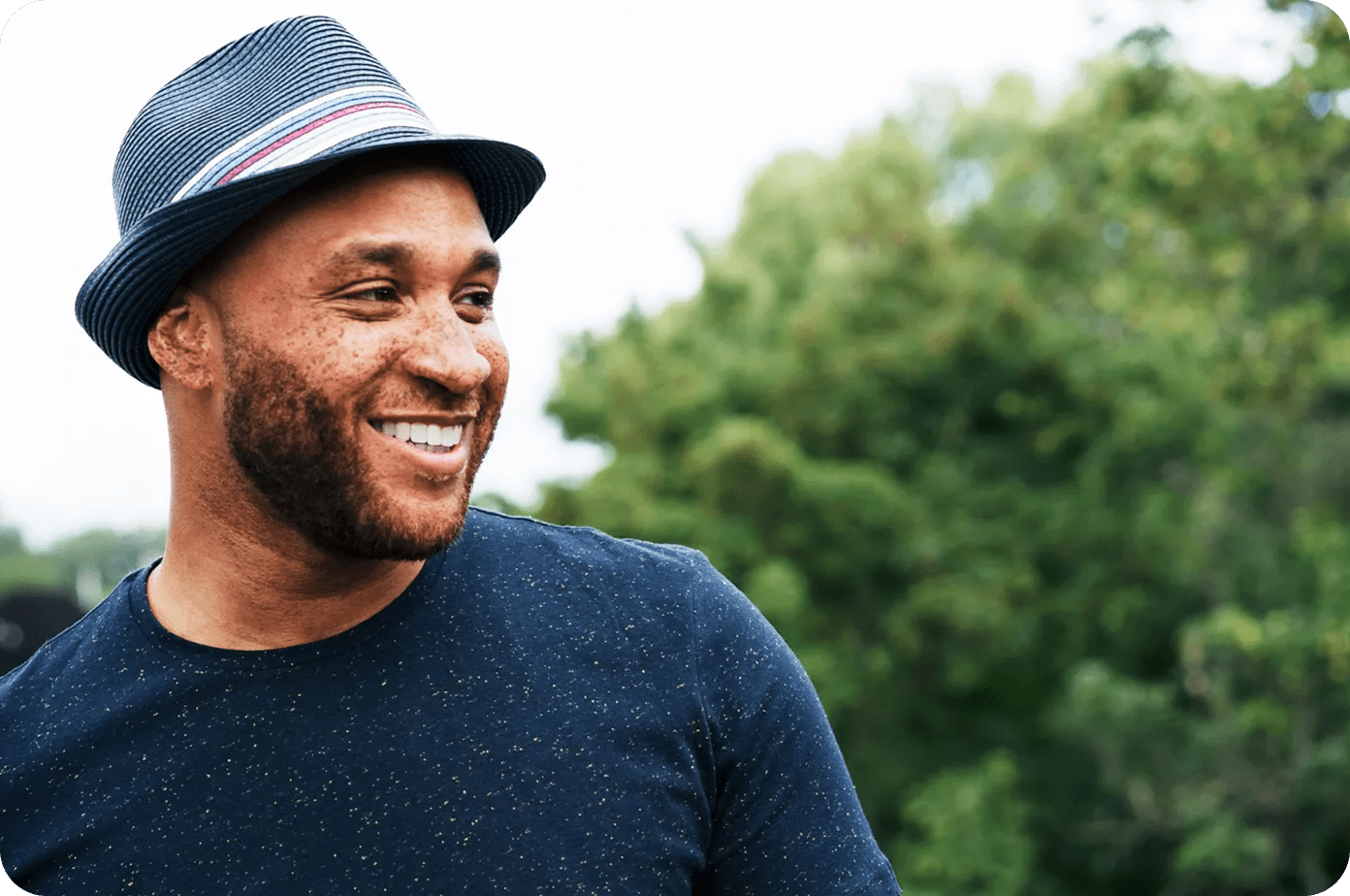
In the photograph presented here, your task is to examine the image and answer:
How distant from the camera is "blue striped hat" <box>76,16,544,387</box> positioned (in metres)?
1.64

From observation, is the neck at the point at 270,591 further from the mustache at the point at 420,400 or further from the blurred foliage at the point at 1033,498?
the blurred foliage at the point at 1033,498

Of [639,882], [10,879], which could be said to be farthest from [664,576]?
[10,879]

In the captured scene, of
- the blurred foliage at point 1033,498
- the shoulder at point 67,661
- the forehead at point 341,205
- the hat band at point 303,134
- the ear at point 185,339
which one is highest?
the hat band at point 303,134

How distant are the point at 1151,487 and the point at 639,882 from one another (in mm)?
19820

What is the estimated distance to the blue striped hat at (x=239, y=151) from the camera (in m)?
1.64

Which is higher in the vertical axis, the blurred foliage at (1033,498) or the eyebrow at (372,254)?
the eyebrow at (372,254)

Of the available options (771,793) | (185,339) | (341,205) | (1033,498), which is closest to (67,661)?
(185,339)

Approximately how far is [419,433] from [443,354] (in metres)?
0.09

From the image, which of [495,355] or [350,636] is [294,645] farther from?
[495,355]

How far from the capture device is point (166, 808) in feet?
5.55

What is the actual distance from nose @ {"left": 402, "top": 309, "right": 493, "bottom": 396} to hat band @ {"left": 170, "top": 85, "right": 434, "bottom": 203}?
219 mm

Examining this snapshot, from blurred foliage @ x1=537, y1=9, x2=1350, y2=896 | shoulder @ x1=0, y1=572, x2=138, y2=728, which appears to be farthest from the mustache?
blurred foliage @ x1=537, y1=9, x2=1350, y2=896

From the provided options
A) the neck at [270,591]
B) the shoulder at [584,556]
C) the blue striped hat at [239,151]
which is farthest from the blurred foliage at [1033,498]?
the neck at [270,591]

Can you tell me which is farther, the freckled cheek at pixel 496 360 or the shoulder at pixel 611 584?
the shoulder at pixel 611 584
